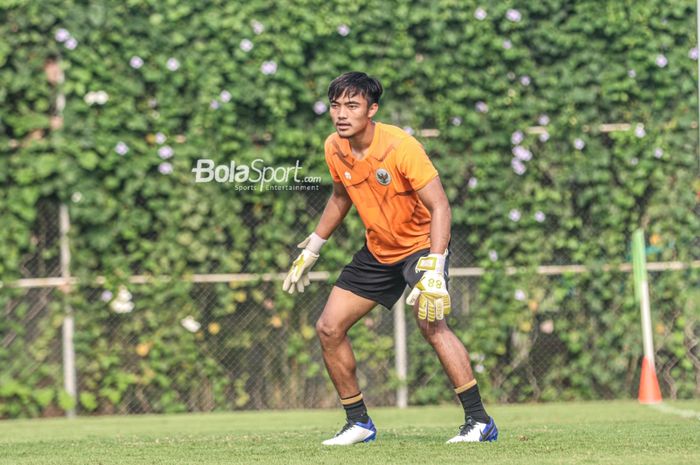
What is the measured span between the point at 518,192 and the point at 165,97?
9.54 ft

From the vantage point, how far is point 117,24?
31.7ft

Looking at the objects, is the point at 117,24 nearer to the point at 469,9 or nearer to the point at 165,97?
the point at 165,97

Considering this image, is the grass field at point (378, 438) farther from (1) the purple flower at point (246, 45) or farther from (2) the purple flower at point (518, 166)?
(1) the purple flower at point (246, 45)

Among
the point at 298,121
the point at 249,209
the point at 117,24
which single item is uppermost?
the point at 117,24

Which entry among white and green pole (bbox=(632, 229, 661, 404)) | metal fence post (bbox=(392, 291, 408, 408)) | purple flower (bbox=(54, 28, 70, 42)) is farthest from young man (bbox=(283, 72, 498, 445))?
purple flower (bbox=(54, 28, 70, 42))

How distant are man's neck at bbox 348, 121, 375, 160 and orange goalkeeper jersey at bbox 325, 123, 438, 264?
0.02m

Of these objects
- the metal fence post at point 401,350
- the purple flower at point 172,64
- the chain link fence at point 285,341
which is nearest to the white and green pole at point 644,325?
the chain link fence at point 285,341

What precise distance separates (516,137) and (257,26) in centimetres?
223

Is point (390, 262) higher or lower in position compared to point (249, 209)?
lower

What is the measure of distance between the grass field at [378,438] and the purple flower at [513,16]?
3.07 m

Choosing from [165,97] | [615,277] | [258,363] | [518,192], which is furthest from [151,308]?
[615,277]

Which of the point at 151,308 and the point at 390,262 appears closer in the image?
the point at 390,262

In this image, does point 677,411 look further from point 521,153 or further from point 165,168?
point 165,168

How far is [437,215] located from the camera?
588 centimetres
